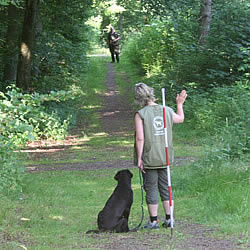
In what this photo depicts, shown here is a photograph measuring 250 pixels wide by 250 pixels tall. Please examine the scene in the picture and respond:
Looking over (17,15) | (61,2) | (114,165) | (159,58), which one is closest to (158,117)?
(114,165)

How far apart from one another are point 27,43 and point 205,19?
7899 mm

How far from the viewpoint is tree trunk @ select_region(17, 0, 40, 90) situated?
17.7m

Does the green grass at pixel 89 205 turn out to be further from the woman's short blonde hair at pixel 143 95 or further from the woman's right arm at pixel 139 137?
the woman's short blonde hair at pixel 143 95

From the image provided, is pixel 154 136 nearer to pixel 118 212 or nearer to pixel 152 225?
pixel 118 212

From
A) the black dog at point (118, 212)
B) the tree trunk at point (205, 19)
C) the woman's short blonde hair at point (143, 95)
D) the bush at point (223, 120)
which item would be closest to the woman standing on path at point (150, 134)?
the woman's short blonde hair at point (143, 95)

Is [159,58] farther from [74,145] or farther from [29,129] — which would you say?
[29,129]

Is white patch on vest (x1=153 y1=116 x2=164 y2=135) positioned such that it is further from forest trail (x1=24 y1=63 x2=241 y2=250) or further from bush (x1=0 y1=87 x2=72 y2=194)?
bush (x1=0 y1=87 x2=72 y2=194)

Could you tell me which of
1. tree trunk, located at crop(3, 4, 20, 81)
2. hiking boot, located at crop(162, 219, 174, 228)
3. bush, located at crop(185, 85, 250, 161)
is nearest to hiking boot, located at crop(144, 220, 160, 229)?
hiking boot, located at crop(162, 219, 174, 228)

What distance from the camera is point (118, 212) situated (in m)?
6.96

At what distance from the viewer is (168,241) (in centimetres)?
635

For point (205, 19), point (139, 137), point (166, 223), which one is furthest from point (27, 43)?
point (166, 223)

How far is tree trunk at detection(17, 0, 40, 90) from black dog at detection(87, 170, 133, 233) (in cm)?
1179

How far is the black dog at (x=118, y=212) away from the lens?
691 cm

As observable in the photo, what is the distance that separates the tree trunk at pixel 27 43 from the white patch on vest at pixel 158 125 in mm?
11749
